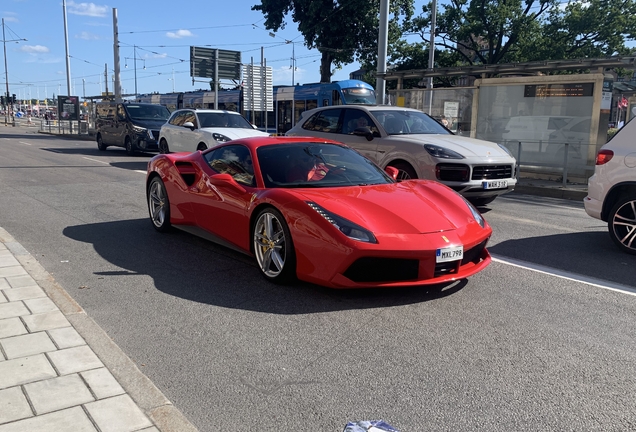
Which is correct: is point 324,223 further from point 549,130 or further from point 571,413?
point 549,130

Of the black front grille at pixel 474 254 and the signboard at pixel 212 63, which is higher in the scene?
the signboard at pixel 212 63

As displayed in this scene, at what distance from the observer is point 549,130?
1492 centimetres

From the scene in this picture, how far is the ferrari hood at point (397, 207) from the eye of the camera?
4460mm

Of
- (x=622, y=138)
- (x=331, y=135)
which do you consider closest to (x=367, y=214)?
(x=622, y=138)

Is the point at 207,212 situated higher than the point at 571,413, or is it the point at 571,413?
the point at 207,212

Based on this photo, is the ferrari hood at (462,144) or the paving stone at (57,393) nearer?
the paving stone at (57,393)

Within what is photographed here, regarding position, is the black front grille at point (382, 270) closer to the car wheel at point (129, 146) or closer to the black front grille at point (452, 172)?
the black front grille at point (452, 172)

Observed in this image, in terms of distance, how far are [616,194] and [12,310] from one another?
6.35 m

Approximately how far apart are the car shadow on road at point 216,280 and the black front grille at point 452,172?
3519 mm

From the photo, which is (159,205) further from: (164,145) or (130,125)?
(130,125)

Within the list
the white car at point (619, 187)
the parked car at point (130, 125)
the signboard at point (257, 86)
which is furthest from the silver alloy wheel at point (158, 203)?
the signboard at point (257, 86)

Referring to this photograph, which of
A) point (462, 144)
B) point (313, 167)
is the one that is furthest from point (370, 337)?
point (462, 144)

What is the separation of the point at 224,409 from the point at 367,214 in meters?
2.10

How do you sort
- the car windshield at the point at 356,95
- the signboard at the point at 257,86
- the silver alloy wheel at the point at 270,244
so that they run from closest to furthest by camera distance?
the silver alloy wheel at the point at 270,244 < the signboard at the point at 257,86 < the car windshield at the point at 356,95
